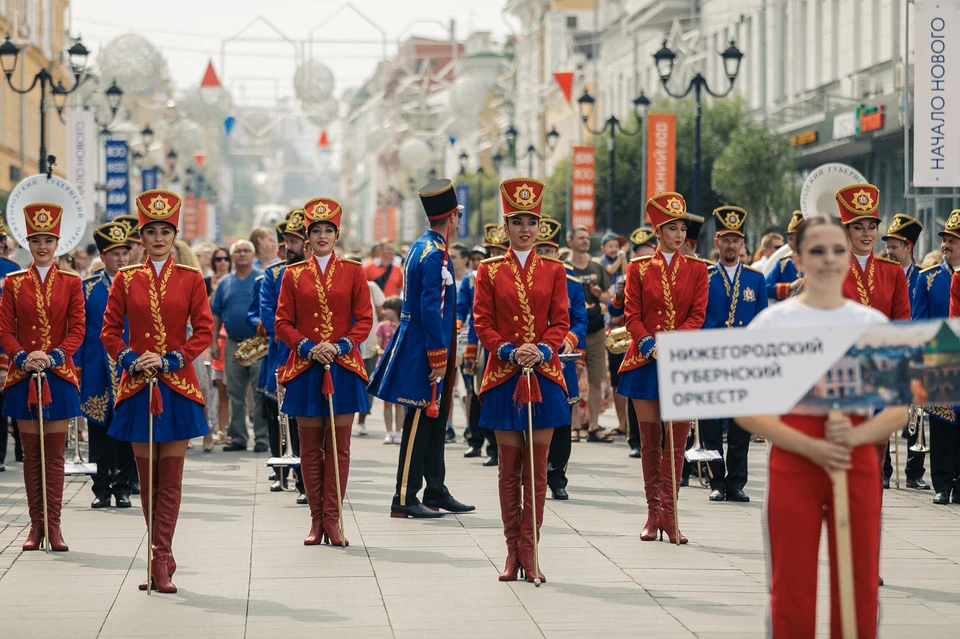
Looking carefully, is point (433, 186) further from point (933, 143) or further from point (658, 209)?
point (933, 143)

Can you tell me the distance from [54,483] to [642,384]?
379 cm

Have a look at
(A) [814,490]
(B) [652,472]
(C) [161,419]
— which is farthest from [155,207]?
(A) [814,490]

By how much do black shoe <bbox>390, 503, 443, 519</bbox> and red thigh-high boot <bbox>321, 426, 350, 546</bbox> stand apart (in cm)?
127

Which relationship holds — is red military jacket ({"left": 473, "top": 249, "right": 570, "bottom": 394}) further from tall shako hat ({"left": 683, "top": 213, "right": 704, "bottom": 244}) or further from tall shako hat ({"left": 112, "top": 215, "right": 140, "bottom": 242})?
tall shako hat ({"left": 112, "top": 215, "right": 140, "bottom": 242})

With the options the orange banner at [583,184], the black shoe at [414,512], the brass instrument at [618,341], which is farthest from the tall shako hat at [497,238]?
the orange banner at [583,184]

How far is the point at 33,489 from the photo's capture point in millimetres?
9766

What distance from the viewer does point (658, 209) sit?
32.4ft

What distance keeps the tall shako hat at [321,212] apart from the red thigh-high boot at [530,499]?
220 cm

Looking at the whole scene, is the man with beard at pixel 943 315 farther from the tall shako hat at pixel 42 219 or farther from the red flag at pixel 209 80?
the red flag at pixel 209 80

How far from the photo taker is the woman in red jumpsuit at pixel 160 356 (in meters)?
8.51

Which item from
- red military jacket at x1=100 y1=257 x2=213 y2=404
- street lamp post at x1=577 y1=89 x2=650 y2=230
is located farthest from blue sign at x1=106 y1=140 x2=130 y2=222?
red military jacket at x1=100 y1=257 x2=213 y2=404

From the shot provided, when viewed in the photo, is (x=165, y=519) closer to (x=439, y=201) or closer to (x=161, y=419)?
(x=161, y=419)

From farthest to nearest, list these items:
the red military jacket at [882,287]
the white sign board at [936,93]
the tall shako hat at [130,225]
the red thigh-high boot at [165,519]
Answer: the white sign board at [936,93], the tall shako hat at [130,225], the red military jacket at [882,287], the red thigh-high boot at [165,519]

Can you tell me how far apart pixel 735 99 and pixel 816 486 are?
3538cm
